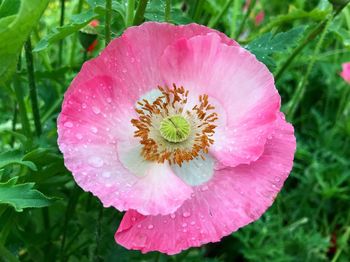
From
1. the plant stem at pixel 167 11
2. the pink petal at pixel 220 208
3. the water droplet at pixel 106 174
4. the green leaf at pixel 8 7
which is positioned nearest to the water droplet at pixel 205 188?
the pink petal at pixel 220 208

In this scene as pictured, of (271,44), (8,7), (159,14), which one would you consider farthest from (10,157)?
(271,44)

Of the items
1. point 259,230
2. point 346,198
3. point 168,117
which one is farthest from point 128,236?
point 346,198

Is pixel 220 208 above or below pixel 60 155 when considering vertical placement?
above

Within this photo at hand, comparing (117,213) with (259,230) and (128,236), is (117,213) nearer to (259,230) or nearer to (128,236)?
(128,236)

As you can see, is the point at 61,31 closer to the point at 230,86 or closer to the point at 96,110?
the point at 96,110

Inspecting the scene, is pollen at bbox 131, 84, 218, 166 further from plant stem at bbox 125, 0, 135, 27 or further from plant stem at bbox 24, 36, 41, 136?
plant stem at bbox 24, 36, 41, 136

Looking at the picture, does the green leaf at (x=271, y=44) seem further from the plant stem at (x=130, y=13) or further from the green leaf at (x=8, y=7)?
the green leaf at (x=8, y=7)
